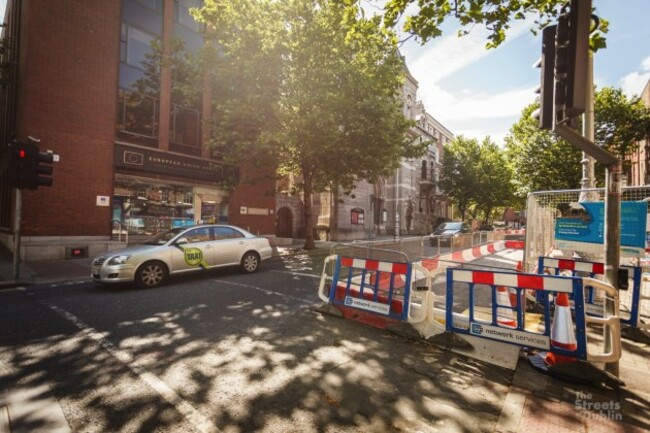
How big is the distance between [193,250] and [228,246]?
105 cm

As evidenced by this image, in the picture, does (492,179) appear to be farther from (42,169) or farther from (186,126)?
(42,169)

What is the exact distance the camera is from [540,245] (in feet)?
22.2

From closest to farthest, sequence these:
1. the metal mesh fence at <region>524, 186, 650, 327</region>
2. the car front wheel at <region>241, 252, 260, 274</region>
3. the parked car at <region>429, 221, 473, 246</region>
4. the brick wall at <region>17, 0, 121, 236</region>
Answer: the metal mesh fence at <region>524, 186, 650, 327</region> < the car front wheel at <region>241, 252, 260, 274</region> < the brick wall at <region>17, 0, 121, 236</region> < the parked car at <region>429, 221, 473, 246</region>

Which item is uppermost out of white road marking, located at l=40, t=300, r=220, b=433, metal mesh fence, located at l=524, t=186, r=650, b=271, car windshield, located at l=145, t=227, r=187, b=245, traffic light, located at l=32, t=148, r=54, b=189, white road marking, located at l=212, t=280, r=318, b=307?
traffic light, located at l=32, t=148, r=54, b=189

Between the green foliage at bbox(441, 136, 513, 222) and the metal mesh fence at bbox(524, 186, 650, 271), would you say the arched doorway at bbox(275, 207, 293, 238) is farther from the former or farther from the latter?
the green foliage at bbox(441, 136, 513, 222)

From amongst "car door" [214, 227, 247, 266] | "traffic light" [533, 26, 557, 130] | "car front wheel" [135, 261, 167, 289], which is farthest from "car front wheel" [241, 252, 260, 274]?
"traffic light" [533, 26, 557, 130]

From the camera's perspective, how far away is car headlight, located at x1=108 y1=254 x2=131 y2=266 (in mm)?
7449

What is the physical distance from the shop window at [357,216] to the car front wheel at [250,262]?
1840 centimetres

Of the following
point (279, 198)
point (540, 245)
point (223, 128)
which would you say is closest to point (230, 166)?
point (223, 128)

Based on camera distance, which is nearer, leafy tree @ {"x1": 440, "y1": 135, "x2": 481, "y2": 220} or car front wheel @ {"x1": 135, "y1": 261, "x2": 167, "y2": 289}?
car front wheel @ {"x1": 135, "y1": 261, "x2": 167, "y2": 289}

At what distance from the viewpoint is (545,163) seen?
2311cm

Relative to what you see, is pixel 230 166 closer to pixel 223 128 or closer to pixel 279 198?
pixel 223 128

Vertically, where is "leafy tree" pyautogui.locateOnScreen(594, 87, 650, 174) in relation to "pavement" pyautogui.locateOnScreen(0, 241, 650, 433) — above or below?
above

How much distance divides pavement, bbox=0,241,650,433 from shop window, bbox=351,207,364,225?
24177 millimetres
